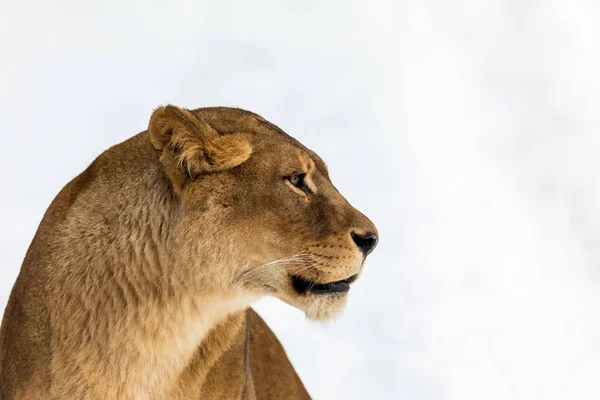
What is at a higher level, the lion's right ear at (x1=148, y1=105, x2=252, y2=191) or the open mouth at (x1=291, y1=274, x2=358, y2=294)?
the lion's right ear at (x1=148, y1=105, x2=252, y2=191)

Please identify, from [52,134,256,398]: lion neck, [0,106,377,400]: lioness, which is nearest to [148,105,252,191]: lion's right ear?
[0,106,377,400]: lioness

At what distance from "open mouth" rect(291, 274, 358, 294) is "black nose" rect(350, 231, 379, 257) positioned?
132mm

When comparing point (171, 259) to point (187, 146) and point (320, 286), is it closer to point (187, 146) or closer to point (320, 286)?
point (187, 146)

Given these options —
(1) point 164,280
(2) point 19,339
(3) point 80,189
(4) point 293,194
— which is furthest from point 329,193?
(2) point 19,339

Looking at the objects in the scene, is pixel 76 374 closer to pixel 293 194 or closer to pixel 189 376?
pixel 189 376

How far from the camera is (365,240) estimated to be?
4.11 metres

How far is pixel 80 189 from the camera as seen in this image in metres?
4.28

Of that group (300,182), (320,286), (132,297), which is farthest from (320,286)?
(132,297)

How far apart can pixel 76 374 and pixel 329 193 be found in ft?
4.05

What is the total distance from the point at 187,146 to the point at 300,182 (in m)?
0.48

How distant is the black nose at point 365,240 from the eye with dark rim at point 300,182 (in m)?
0.25

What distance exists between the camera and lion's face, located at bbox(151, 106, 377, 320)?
13.1ft

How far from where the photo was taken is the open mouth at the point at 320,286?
410 centimetres

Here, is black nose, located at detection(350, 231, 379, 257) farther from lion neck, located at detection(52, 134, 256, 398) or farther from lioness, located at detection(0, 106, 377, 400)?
lion neck, located at detection(52, 134, 256, 398)
